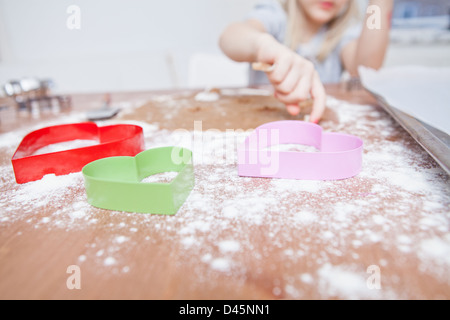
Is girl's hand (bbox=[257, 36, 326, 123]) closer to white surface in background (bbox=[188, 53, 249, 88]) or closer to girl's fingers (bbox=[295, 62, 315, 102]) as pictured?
girl's fingers (bbox=[295, 62, 315, 102])

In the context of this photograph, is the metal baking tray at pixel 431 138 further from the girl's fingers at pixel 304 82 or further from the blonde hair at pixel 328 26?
the blonde hair at pixel 328 26

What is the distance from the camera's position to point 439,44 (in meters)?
2.24

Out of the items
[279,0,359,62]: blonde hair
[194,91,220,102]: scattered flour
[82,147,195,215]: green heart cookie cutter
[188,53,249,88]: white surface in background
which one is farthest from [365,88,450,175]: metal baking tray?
[188,53,249,88]: white surface in background

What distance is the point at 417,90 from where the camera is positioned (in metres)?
0.74

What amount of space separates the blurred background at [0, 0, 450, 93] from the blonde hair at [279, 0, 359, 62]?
649mm

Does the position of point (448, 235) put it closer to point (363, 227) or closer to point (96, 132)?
point (363, 227)

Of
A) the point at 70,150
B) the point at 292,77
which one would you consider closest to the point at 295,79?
the point at 292,77

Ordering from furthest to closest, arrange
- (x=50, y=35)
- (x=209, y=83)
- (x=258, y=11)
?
(x=50, y=35)
(x=209, y=83)
(x=258, y=11)

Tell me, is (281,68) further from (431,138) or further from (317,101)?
(431,138)

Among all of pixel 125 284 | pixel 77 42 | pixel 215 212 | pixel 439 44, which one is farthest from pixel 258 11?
pixel 439 44

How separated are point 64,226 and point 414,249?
33 centimetres

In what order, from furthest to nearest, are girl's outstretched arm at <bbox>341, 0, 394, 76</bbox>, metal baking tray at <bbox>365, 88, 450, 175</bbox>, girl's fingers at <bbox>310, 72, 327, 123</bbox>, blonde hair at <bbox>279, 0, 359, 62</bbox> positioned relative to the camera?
blonde hair at <bbox>279, 0, 359, 62</bbox> → girl's outstretched arm at <bbox>341, 0, 394, 76</bbox> → girl's fingers at <bbox>310, 72, 327, 123</bbox> → metal baking tray at <bbox>365, 88, 450, 175</bbox>

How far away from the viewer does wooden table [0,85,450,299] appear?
0.24 meters

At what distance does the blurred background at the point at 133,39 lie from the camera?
214 centimetres
